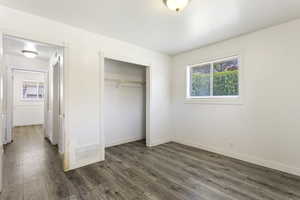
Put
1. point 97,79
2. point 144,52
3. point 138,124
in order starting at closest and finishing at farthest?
point 97,79 → point 144,52 → point 138,124

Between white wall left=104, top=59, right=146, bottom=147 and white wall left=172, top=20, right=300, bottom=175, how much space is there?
6.49 ft

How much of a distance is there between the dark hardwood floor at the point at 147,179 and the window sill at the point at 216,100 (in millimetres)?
1214

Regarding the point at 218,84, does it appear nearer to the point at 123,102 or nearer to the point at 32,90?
the point at 123,102

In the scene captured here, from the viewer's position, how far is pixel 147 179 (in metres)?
2.25

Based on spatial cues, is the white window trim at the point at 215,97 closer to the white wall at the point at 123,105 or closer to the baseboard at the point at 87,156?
the white wall at the point at 123,105

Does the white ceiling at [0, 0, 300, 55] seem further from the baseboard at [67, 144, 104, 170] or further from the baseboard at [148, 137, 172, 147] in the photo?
the baseboard at [148, 137, 172, 147]

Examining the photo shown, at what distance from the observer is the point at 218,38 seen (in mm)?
3104

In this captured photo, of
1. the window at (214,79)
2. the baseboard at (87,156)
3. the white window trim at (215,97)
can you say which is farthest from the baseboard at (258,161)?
the baseboard at (87,156)

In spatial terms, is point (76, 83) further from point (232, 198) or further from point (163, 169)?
point (232, 198)

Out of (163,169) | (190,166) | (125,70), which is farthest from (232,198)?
(125,70)

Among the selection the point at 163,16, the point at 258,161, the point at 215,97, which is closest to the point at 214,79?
the point at 215,97

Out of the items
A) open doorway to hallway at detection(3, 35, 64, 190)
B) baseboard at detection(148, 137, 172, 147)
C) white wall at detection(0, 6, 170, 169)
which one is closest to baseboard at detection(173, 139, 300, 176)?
baseboard at detection(148, 137, 172, 147)

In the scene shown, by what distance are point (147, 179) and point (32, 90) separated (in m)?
7.82

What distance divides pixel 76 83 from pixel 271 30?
373 centimetres
